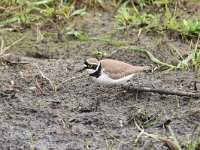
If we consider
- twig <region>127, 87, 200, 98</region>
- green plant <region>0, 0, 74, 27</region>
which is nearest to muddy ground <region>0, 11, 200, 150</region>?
twig <region>127, 87, 200, 98</region>

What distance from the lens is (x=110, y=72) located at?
6324mm

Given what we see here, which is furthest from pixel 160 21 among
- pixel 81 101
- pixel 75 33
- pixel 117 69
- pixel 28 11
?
pixel 81 101

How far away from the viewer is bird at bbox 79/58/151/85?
6.30 metres

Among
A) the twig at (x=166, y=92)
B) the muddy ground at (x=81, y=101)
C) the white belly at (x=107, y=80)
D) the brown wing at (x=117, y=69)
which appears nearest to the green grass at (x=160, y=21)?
the muddy ground at (x=81, y=101)

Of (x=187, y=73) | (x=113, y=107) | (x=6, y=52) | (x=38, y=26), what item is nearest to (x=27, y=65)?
(x=6, y=52)

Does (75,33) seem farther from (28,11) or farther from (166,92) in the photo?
(166,92)

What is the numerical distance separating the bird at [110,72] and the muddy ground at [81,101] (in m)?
0.16

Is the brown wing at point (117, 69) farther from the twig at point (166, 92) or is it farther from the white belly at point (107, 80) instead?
the twig at point (166, 92)

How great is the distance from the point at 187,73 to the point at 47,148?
7.56 feet

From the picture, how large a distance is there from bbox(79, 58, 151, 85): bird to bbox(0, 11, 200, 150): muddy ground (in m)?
0.16

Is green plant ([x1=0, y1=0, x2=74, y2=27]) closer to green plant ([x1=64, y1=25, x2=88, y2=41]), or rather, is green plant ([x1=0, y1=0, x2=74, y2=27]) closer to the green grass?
green plant ([x1=64, y1=25, x2=88, y2=41])

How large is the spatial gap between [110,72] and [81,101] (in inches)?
18.6

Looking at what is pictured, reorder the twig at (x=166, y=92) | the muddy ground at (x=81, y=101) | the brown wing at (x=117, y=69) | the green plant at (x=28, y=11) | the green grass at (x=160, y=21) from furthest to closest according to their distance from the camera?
1. the green plant at (x=28, y=11)
2. the green grass at (x=160, y=21)
3. the brown wing at (x=117, y=69)
4. the twig at (x=166, y=92)
5. the muddy ground at (x=81, y=101)

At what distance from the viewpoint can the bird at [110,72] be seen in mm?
6301
